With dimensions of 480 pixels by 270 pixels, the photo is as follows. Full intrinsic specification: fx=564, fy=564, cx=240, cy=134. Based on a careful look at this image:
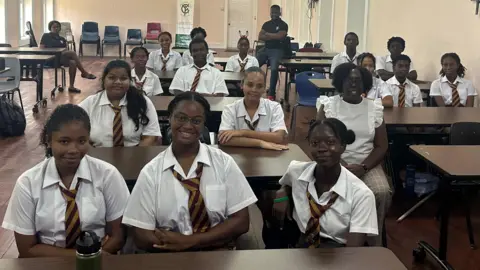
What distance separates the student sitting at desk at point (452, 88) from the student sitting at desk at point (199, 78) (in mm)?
2021

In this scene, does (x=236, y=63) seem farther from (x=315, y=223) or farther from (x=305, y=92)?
(x=315, y=223)

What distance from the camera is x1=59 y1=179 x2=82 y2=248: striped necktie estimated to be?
6.57 ft

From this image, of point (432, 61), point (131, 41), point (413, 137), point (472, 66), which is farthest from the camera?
point (131, 41)

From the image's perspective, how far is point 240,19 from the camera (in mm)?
17344

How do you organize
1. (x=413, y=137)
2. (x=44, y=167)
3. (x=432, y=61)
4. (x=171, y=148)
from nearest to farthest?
1. (x=44, y=167)
2. (x=171, y=148)
3. (x=413, y=137)
4. (x=432, y=61)

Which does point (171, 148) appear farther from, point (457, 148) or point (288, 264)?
point (457, 148)

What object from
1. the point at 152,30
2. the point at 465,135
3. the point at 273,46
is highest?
the point at 152,30

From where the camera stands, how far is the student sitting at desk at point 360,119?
3330mm

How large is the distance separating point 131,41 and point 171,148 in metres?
14.1

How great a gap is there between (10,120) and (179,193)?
4.72m

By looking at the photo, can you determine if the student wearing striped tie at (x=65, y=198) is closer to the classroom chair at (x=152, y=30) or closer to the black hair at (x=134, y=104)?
the black hair at (x=134, y=104)

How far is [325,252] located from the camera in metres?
1.71

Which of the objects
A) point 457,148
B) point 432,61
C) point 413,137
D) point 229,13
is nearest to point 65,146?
point 457,148

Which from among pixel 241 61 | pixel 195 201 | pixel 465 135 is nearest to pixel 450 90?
pixel 465 135
